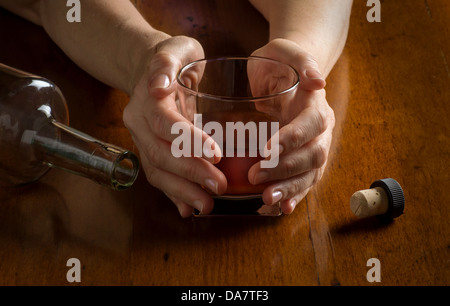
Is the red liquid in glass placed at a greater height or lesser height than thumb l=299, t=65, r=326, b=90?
lesser

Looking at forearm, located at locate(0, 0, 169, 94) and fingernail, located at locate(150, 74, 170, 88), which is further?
forearm, located at locate(0, 0, 169, 94)

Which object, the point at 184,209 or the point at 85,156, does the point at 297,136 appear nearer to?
the point at 184,209

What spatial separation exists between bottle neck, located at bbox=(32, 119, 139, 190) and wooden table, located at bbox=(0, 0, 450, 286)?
3 cm

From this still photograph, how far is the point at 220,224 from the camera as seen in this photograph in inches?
27.0

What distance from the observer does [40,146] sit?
726 mm

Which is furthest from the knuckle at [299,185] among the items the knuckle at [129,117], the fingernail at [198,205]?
the knuckle at [129,117]

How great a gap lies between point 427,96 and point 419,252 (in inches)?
13.9

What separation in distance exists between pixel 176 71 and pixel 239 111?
15 centimetres

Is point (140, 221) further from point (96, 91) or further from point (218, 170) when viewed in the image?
point (96, 91)

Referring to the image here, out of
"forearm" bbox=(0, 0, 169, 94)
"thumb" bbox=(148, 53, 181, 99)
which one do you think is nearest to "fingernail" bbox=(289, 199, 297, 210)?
"thumb" bbox=(148, 53, 181, 99)

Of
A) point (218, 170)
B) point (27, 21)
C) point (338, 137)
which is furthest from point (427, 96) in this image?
point (27, 21)

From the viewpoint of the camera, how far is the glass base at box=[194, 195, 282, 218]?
2.19ft

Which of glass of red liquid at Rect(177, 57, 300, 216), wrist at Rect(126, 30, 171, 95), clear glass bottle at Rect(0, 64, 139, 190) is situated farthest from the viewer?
wrist at Rect(126, 30, 171, 95)

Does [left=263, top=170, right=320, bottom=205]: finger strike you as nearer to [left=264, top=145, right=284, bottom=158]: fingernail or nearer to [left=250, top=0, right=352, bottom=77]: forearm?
[left=264, top=145, right=284, bottom=158]: fingernail
